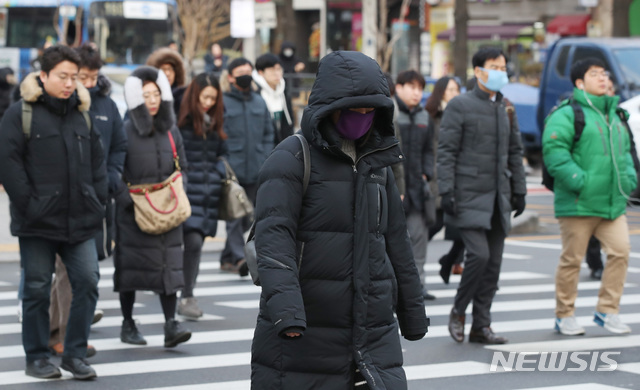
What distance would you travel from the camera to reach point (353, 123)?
4758mm

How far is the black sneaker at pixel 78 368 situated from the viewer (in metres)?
7.38

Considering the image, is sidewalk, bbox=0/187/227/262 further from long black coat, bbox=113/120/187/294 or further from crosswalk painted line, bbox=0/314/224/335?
→ long black coat, bbox=113/120/187/294

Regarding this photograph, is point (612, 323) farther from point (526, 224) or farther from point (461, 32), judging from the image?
point (461, 32)

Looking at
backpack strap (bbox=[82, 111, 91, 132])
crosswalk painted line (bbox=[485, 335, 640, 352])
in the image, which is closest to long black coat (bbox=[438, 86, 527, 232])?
crosswalk painted line (bbox=[485, 335, 640, 352])

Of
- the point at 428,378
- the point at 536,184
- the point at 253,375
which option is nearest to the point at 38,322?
the point at 428,378

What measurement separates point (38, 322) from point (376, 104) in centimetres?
340

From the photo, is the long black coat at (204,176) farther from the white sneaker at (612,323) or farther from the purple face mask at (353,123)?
the purple face mask at (353,123)

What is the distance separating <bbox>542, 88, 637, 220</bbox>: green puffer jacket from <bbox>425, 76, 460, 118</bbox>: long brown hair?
2.37 metres

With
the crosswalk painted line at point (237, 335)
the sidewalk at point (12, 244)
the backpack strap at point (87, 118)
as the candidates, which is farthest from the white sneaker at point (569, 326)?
the sidewalk at point (12, 244)

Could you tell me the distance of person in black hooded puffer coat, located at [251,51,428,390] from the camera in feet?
15.4

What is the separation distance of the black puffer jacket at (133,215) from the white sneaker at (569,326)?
2.68 metres

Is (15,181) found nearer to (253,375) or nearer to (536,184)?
(253,375)

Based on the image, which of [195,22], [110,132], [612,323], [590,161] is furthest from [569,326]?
[195,22]

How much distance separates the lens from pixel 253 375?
479cm
